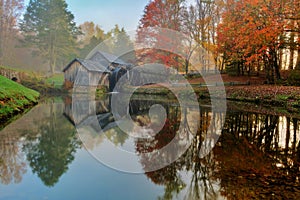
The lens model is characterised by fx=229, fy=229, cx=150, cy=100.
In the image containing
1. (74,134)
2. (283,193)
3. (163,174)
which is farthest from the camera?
(74,134)

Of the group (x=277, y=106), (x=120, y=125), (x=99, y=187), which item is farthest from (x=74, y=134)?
(x=277, y=106)

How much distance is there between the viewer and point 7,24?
3656 centimetres

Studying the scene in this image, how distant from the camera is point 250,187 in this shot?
3.72 meters

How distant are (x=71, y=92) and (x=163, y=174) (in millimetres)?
26590

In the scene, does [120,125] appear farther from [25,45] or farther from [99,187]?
[25,45]

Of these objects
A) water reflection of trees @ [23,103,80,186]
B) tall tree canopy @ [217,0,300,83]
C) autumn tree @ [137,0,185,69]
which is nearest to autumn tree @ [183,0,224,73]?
autumn tree @ [137,0,185,69]

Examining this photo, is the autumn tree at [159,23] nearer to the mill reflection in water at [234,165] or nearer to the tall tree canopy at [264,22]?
the tall tree canopy at [264,22]

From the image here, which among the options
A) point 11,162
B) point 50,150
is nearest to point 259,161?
point 50,150

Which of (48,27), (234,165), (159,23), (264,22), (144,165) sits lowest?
(144,165)

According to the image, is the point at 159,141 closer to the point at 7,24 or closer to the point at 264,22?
the point at 264,22

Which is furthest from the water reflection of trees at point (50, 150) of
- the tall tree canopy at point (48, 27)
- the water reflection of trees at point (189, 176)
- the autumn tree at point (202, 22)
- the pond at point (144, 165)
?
the tall tree canopy at point (48, 27)

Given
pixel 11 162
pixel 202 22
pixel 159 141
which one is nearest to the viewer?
pixel 11 162

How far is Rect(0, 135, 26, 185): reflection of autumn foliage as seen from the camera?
416cm

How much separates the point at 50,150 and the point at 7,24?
129 feet
